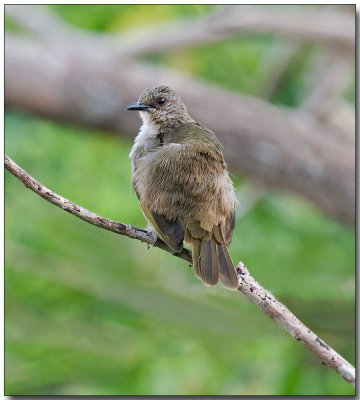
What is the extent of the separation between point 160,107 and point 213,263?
46cm

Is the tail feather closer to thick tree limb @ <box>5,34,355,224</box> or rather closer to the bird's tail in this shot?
the bird's tail

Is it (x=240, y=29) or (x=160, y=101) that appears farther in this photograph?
(x=240, y=29)

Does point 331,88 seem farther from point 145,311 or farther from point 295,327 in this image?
point 295,327

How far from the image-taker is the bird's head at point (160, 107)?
1.94 meters

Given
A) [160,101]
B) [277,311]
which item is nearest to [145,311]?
[160,101]

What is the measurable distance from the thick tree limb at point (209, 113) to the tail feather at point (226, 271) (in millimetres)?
1531

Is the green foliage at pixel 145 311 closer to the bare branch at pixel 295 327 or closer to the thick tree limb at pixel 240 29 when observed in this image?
the thick tree limb at pixel 240 29

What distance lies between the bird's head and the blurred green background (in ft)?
2.56

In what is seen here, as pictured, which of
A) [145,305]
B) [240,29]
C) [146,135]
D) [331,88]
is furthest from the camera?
[331,88]

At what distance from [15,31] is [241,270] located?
10.3 ft

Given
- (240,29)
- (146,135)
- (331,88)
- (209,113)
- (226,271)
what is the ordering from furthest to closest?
(331,88) < (240,29) < (209,113) < (146,135) < (226,271)

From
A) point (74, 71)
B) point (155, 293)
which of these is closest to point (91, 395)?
point (155, 293)

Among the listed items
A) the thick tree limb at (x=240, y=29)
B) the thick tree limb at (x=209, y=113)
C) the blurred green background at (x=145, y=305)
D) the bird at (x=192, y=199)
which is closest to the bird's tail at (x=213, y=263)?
the bird at (x=192, y=199)

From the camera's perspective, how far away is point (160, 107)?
195 cm
